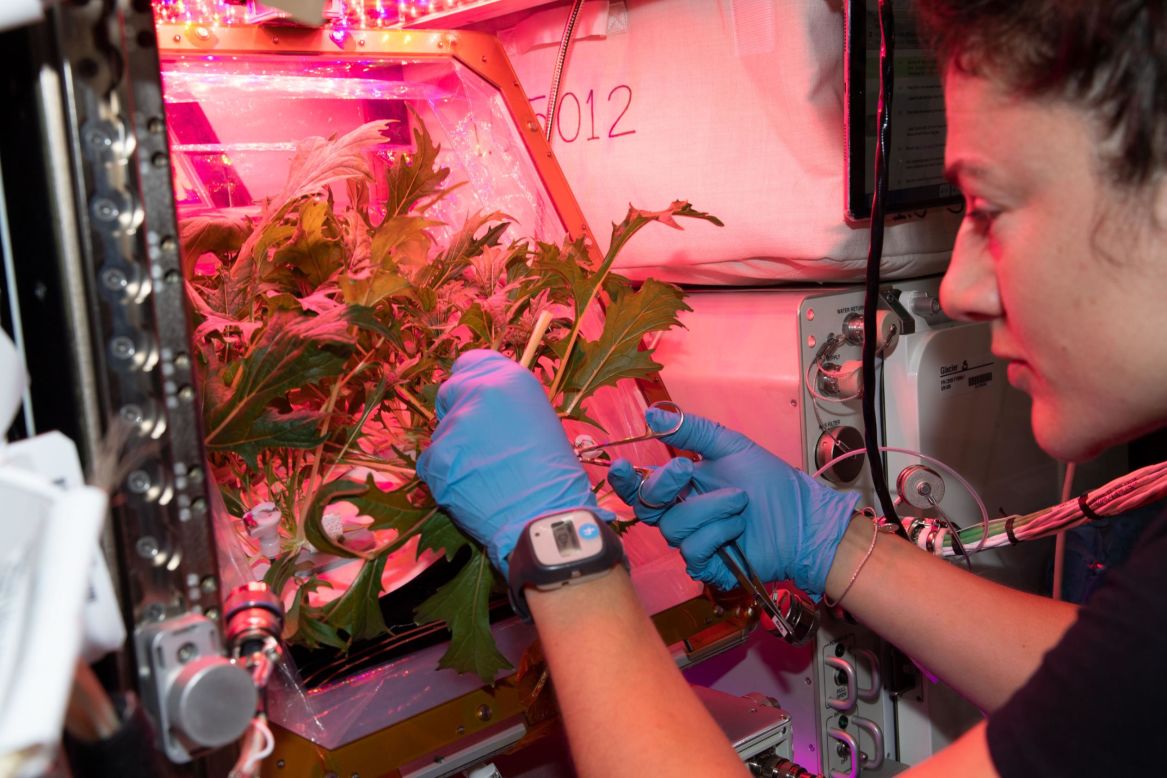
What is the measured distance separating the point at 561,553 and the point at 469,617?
180mm

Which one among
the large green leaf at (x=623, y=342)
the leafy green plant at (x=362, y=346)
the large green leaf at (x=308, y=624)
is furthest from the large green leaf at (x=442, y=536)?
the large green leaf at (x=623, y=342)

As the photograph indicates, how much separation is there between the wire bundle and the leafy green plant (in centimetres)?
54

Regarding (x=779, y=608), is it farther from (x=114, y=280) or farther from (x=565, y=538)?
(x=114, y=280)

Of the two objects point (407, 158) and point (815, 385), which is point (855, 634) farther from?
point (407, 158)

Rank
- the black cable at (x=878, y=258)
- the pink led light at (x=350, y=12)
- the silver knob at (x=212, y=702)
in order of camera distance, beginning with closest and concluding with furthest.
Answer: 1. the silver knob at (x=212, y=702)
2. the black cable at (x=878, y=258)
3. the pink led light at (x=350, y=12)

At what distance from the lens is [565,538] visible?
0.96 m

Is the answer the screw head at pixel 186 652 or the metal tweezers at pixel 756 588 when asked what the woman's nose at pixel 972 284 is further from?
the screw head at pixel 186 652

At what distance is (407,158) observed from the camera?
4.56 ft

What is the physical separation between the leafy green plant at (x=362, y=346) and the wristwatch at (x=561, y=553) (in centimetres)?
14

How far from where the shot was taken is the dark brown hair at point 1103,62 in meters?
0.71

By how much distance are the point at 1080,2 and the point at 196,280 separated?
1048mm

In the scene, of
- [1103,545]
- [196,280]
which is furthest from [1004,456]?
[196,280]

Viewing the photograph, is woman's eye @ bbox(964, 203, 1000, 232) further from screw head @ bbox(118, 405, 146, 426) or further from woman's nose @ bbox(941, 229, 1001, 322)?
screw head @ bbox(118, 405, 146, 426)

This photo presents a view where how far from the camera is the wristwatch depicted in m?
0.93
